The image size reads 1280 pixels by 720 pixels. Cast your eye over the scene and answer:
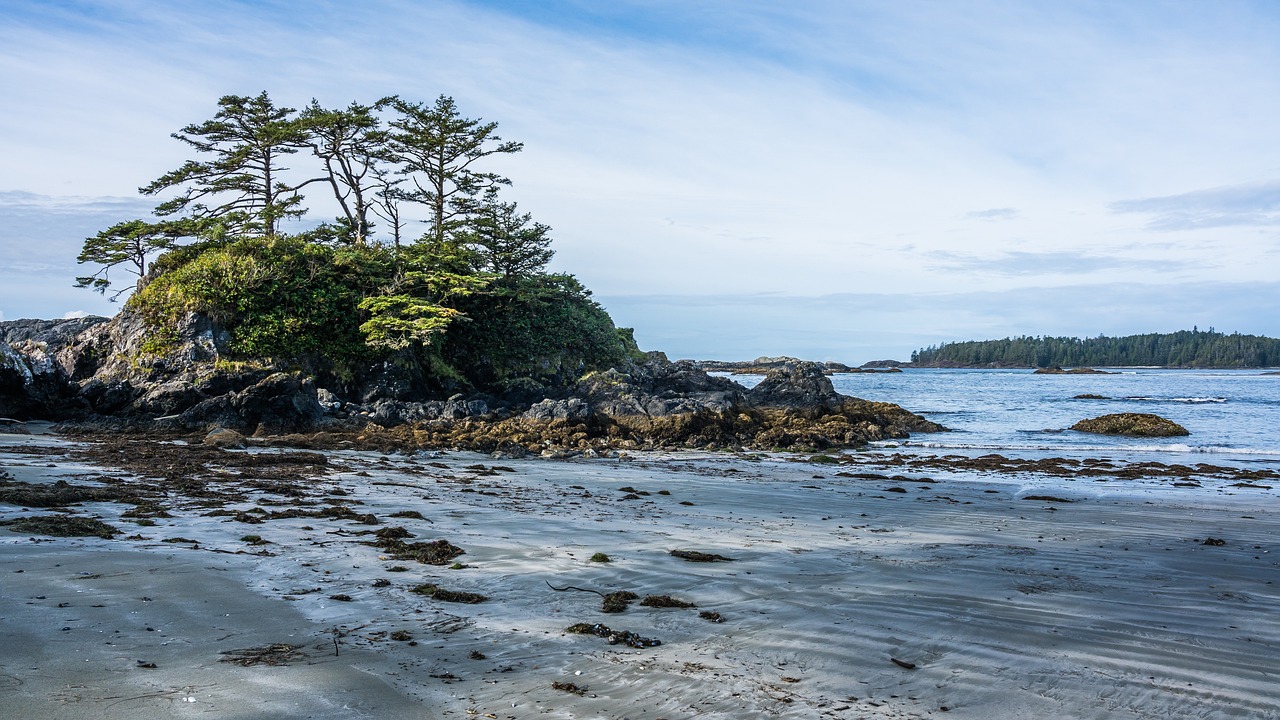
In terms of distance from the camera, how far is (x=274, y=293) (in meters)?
23.0

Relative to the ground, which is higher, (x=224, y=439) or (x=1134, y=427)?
(x=1134, y=427)

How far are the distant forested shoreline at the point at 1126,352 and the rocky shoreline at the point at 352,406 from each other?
4155 inches

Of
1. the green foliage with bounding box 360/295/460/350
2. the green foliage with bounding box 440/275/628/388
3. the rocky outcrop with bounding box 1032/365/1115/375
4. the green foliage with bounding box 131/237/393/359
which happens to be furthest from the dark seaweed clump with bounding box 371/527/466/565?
the rocky outcrop with bounding box 1032/365/1115/375

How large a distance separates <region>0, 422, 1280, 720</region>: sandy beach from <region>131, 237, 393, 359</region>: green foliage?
12721mm

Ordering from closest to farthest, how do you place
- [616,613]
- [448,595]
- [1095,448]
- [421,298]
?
[616,613] < [448,595] < [1095,448] < [421,298]

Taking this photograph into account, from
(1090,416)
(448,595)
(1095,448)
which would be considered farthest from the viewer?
(1090,416)

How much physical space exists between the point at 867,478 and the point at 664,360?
85.8 feet

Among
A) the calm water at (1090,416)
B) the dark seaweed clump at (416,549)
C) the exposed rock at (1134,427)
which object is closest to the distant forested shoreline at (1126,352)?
the calm water at (1090,416)

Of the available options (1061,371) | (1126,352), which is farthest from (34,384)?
(1126,352)

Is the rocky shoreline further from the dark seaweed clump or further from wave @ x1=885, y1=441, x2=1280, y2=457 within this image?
the dark seaweed clump

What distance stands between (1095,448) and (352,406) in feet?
68.8

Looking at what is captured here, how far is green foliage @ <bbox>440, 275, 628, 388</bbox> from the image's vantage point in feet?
86.3

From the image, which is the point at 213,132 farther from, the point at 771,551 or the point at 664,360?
the point at 771,551

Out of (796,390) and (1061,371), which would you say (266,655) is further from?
(1061,371)
